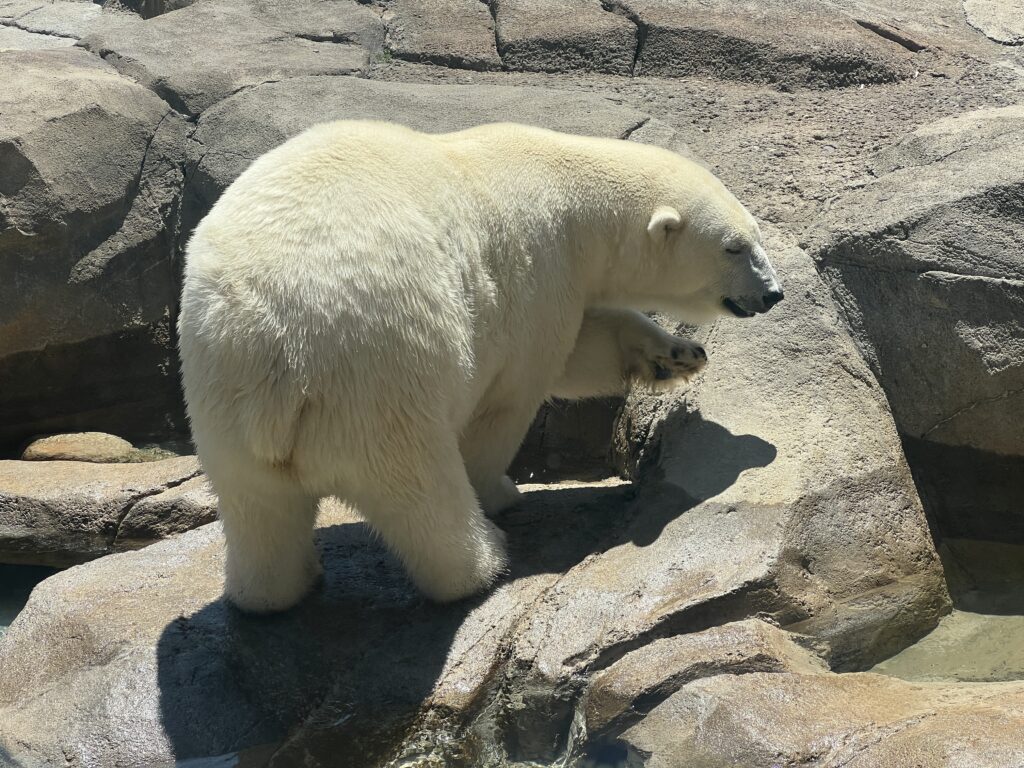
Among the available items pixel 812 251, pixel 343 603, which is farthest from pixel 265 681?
pixel 812 251

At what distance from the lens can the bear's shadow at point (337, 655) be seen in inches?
133

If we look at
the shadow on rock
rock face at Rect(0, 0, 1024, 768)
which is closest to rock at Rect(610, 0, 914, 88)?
rock face at Rect(0, 0, 1024, 768)

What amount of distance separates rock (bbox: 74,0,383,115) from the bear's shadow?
10.6 feet

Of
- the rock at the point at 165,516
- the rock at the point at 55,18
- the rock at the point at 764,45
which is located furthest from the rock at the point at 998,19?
the rock at the point at 55,18

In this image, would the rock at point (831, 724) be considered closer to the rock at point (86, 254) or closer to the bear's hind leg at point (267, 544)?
the bear's hind leg at point (267, 544)

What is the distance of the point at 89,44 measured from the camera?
6922 mm

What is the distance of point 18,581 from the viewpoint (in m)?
5.12

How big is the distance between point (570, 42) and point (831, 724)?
16.6 ft

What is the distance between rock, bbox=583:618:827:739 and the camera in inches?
128

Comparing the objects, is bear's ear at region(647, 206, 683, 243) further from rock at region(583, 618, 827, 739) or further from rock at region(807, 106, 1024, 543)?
rock at region(583, 618, 827, 739)

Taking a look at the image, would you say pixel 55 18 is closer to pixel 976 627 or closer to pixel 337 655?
pixel 337 655

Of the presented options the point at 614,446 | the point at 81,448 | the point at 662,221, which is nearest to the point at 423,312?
the point at 662,221

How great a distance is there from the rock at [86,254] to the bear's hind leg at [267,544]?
256cm

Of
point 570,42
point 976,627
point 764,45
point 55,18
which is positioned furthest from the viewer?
point 55,18
